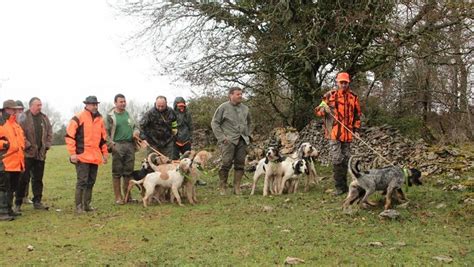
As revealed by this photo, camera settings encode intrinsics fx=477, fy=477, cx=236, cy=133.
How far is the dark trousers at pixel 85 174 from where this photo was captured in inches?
349

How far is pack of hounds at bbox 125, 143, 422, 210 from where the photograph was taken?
26.4ft

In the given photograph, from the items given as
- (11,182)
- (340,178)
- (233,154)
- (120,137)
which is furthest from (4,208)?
(340,178)

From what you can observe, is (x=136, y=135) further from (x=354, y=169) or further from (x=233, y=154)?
(x=354, y=169)

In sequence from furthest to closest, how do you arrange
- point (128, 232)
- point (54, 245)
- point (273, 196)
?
point (273, 196) → point (128, 232) → point (54, 245)

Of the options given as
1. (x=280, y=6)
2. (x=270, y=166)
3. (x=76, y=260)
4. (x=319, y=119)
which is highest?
(x=280, y=6)

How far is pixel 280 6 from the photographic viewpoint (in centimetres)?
1441

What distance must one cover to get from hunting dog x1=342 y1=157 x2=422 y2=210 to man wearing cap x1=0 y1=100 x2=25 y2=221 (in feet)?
19.2

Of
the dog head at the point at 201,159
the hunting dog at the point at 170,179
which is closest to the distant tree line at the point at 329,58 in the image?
the dog head at the point at 201,159

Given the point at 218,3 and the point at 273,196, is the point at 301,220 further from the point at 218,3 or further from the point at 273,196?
the point at 218,3

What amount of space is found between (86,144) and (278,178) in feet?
13.6

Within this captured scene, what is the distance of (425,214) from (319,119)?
320 inches

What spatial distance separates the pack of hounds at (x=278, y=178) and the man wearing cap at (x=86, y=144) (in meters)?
0.96

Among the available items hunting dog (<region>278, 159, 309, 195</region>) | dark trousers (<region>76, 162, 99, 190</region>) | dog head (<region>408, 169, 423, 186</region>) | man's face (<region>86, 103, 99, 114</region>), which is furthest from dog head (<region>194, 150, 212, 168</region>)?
dog head (<region>408, 169, 423, 186</region>)

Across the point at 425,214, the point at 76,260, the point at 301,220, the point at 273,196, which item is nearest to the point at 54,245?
the point at 76,260
